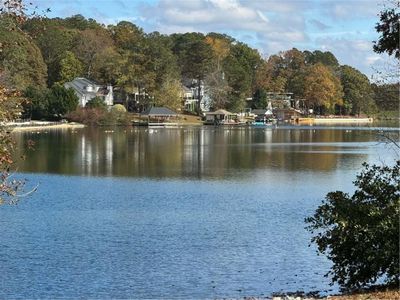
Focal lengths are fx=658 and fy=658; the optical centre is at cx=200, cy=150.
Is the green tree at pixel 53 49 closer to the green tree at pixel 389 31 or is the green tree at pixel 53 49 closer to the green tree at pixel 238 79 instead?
the green tree at pixel 238 79

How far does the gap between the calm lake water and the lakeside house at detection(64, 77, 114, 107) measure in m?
51.1

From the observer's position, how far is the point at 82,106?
283ft

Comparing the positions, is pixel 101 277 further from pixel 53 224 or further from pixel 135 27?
pixel 135 27

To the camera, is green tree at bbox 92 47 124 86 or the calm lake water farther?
green tree at bbox 92 47 124 86

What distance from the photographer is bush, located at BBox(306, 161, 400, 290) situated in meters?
9.47

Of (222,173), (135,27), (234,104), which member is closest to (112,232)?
(222,173)

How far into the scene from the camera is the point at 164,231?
1702 cm

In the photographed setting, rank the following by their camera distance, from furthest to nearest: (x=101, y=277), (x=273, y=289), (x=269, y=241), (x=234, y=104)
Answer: (x=234, y=104) < (x=269, y=241) < (x=101, y=277) < (x=273, y=289)

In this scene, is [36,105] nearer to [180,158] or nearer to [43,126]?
[43,126]

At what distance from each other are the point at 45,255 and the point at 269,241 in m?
5.23

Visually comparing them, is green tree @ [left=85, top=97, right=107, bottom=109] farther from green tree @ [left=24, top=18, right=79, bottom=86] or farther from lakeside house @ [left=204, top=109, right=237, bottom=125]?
lakeside house @ [left=204, top=109, right=237, bottom=125]

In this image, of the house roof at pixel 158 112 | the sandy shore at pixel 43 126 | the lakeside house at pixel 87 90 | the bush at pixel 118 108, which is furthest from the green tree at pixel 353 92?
the sandy shore at pixel 43 126

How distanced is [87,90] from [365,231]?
3157 inches

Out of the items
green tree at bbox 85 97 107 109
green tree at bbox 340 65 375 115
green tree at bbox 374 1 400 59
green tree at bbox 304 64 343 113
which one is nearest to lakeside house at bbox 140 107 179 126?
green tree at bbox 85 97 107 109
